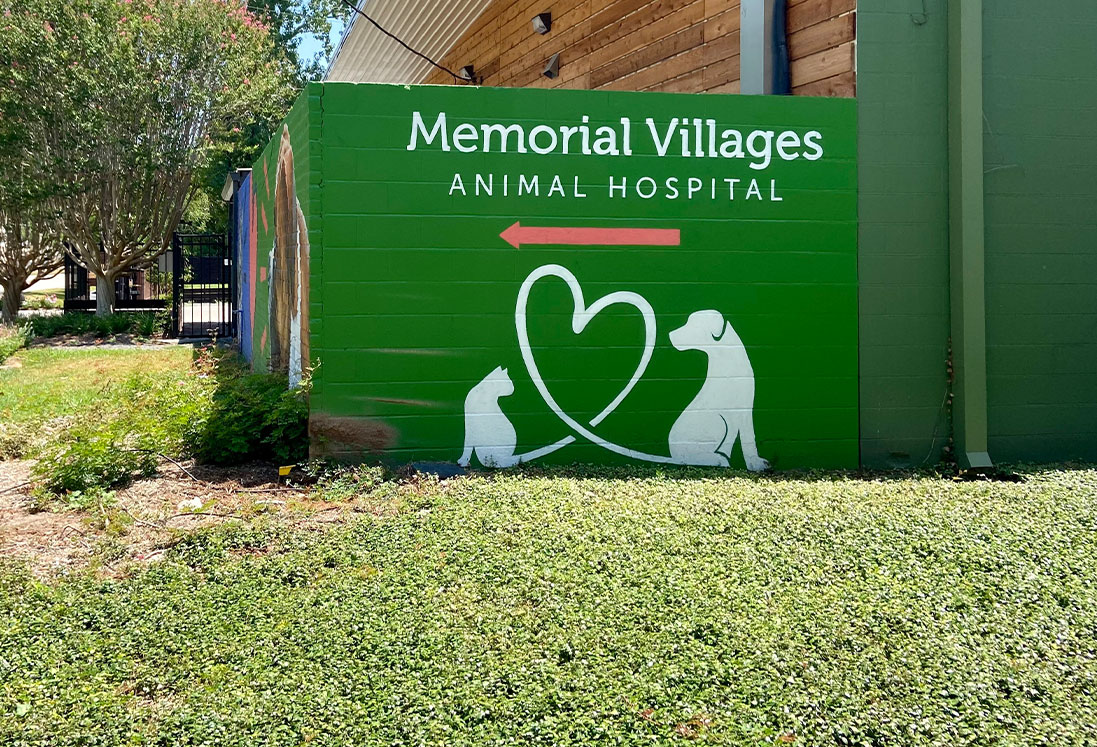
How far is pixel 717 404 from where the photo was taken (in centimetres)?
672

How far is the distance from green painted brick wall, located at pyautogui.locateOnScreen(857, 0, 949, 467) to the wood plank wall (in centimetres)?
33

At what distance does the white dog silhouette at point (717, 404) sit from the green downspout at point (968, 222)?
1.38 metres

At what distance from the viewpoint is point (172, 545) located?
15.9ft

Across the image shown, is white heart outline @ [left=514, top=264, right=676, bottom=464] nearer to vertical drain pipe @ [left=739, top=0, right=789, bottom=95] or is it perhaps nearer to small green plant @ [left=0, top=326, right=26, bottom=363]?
vertical drain pipe @ [left=739, top=0, right=789, bottom=95]

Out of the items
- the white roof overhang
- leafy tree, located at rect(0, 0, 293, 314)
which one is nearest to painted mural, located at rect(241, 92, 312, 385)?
the white roof overhang

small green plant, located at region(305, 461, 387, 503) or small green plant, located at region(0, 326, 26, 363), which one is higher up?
small green plant, located at region(0, 326, 26, 363)

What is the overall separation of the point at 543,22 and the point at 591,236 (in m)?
5.50

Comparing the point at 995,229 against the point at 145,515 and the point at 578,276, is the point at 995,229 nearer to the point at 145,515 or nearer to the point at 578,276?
the point at 578,276

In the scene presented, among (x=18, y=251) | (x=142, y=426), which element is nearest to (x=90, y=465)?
(x=142, y=426)

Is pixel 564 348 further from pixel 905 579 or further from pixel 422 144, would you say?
pixel 905 579

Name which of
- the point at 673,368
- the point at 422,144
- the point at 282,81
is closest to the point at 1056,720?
the point at 673,368

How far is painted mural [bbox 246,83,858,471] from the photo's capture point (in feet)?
20.6

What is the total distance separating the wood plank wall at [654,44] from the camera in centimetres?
Answer: 697

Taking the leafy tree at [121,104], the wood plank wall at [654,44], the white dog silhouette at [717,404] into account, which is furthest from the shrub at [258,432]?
the leafy tree at [121,104]
